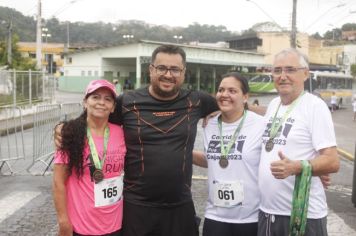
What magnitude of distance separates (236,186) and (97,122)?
115 centimetres

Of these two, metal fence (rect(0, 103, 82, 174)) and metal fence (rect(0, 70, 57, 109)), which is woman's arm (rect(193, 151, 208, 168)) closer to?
metal fence (rect(0, 103, 82, 174))

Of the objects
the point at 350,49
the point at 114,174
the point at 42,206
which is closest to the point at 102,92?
the point at 114,174

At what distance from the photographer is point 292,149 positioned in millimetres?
3260

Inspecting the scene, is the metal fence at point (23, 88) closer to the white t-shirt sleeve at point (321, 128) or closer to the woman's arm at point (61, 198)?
the woman's arm at point (61, 198)

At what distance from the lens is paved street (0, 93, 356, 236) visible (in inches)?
245

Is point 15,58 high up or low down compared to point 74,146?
up

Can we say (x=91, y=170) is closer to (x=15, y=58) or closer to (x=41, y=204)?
(x=41, y=204)

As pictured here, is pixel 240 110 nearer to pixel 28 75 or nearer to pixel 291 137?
pixel 291 137

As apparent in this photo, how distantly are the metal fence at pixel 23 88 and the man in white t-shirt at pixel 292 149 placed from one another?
19.3 meters

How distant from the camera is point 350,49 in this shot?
90.4 meters

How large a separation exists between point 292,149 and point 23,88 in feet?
72.3

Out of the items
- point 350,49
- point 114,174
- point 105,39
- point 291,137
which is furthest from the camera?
point 105,39

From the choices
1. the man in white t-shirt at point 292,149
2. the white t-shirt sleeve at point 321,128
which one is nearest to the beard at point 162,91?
the man in white t-shirt at point 292,149

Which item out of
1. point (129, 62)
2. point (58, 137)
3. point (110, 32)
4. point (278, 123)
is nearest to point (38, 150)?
point (58, 137)
